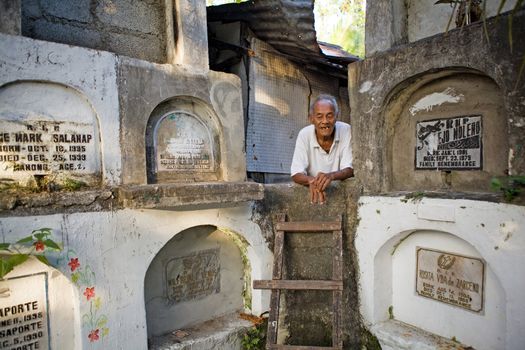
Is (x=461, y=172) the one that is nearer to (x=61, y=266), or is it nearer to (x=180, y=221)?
(x=180, y=221)

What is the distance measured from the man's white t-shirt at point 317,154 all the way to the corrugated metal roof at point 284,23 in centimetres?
139

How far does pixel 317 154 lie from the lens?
12.9ft

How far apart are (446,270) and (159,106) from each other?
2957mm

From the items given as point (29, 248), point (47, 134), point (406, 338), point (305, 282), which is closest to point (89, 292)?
point (29, 248)

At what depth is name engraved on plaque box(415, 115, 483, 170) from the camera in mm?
2949

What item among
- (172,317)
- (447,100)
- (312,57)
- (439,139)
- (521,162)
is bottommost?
(172,317)

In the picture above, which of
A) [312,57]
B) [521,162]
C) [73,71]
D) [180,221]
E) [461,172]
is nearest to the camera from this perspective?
[521,162]

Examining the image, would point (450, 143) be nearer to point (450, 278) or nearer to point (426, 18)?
point (450, 278)

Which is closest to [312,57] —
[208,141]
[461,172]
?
[208,141]

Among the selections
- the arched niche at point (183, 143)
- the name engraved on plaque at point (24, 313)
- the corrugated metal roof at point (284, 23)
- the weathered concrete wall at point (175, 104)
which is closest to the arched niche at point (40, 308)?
the name engraved on plaque at point (24, 313)

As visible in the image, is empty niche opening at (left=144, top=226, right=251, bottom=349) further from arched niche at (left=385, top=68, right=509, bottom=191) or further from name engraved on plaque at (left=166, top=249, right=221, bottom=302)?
arched niche at (left=385, top=68, right=509, bottom=191)

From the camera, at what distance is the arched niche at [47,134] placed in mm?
2566

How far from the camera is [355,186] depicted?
3.62 meters

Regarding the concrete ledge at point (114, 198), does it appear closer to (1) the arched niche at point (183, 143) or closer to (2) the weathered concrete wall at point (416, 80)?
(1) the arched niche at point (183, 143)
